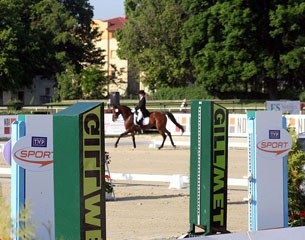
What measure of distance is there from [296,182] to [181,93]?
57554 mm

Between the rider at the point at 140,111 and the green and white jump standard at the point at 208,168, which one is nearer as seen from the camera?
the green and white jump standard at the point at 208,168

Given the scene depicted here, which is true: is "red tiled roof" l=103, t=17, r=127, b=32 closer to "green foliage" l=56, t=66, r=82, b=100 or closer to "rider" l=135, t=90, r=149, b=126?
"green foliage" l=56, t=66, r=82, b=100

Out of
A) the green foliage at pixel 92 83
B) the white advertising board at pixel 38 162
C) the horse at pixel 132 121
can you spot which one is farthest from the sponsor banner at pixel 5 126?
the green foliage at pixel 92 83

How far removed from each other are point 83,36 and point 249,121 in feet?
254

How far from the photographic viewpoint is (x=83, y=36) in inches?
3371

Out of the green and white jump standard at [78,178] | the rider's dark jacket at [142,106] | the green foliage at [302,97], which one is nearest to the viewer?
the green and white jump standard at [78,178]

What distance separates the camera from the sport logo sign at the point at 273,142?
917 centimetres

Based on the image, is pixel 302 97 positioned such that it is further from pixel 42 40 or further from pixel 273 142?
pixel 273 142

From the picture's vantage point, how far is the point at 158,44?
237ft

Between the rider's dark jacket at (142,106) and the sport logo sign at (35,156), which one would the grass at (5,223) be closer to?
the sport logo sign at (35,156)

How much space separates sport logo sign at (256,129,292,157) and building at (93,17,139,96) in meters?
77.7

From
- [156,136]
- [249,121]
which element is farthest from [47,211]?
[156,136]

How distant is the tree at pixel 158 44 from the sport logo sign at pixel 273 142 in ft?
197

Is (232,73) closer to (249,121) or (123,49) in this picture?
(123,49)
